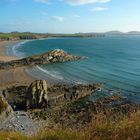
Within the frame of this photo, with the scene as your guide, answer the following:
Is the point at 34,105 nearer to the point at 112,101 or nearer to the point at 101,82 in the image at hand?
the point at 112,101

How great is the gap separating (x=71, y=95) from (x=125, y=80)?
555 inches

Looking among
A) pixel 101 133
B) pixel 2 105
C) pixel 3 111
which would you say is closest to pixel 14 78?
pixel 2 105

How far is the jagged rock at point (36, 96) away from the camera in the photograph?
1125 inches

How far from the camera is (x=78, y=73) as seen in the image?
172ft

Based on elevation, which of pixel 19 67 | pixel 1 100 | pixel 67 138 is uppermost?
pixel 67 138

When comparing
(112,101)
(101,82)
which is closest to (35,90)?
(112,101)

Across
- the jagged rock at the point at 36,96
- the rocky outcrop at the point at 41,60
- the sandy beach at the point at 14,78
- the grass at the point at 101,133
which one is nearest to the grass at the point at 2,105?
the grass at the point at 101,133

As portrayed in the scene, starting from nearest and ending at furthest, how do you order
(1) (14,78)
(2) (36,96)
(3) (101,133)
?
(3) (101,133) < (2) (36,96) < (1) (14,78)

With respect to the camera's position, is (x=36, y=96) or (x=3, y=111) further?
(x=36, y=96)

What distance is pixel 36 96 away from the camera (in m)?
29.3

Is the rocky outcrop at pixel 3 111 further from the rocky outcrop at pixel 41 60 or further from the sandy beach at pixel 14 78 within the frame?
the rocky outcrop at pixel 41 60

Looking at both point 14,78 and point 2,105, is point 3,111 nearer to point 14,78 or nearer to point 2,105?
point 2,105

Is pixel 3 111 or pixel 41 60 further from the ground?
pixel 3 111

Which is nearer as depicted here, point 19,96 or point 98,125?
point 98,125
